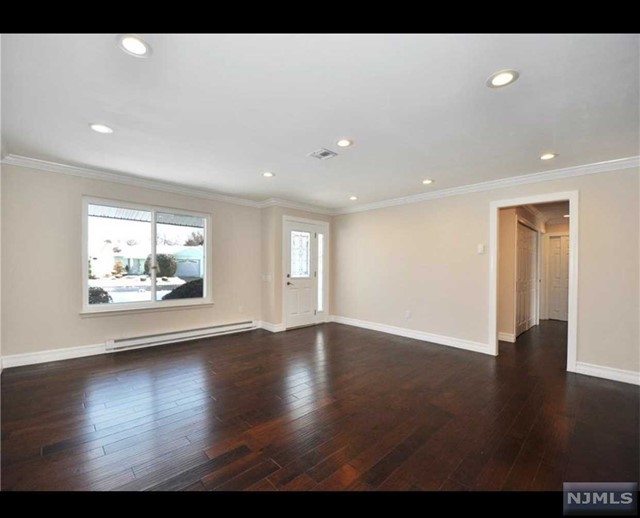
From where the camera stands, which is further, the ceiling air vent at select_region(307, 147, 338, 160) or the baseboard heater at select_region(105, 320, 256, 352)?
the baseboard heater at select_region(105, 320, 256, 352)

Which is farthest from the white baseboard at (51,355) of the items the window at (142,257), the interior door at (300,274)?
the interior door at (300,274)

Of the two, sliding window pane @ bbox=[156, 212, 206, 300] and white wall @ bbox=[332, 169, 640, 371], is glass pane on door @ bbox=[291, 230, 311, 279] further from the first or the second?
sliding window pane @ bbox=[156, 212, 206, 300]

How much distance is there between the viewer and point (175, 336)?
4.49 m

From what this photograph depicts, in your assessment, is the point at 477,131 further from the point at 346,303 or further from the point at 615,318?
the point at 346,303

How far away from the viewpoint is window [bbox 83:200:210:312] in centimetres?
390

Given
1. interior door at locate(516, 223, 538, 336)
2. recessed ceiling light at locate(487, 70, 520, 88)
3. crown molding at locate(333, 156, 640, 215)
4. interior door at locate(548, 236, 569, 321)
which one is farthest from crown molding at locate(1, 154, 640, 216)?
interior door at locate(548, 236, 569, 321)

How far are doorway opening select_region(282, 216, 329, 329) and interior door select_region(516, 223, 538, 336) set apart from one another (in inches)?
149

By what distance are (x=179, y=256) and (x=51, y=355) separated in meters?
2.04

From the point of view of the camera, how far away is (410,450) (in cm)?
193

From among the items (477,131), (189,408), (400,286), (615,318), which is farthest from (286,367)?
(615,318)

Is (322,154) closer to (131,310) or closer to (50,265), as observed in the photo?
(131,310)

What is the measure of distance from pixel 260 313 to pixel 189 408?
3269 millimetres

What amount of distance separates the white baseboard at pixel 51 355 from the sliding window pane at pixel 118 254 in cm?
63
